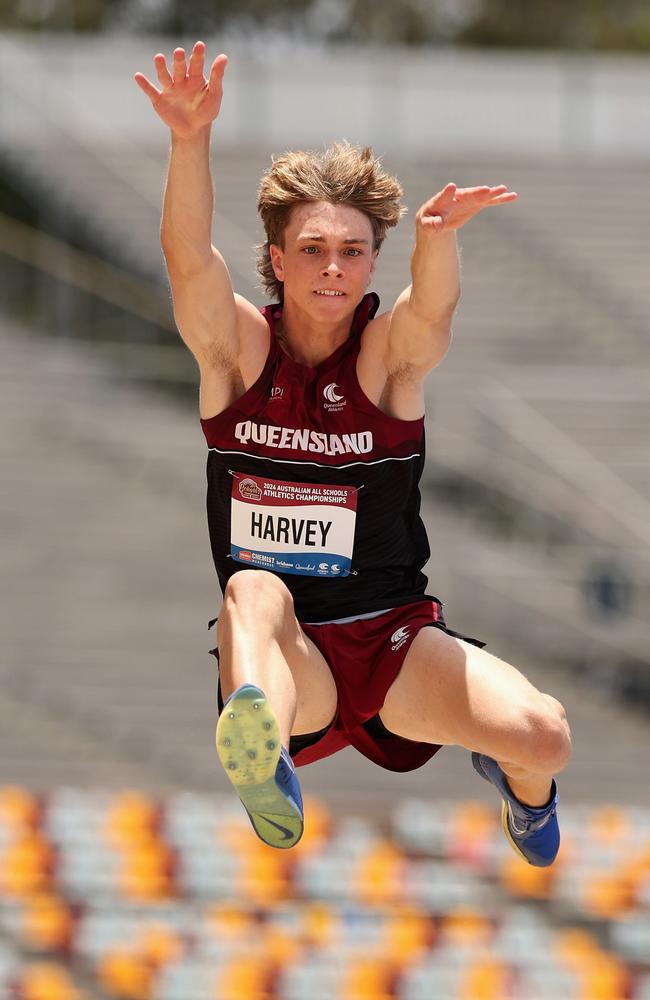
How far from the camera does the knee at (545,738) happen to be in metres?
4.49

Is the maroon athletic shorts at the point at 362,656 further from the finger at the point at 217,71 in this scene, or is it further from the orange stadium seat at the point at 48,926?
the orange stadium seat at the point at 48,926

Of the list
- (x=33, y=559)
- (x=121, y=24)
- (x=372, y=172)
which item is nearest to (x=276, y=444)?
(x=372, y=172)

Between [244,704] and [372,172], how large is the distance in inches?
61.0

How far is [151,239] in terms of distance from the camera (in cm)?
1692

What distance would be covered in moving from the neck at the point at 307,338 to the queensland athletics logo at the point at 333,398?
0.35ft

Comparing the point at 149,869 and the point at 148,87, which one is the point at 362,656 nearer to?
the point at 148,87

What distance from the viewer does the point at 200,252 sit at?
175 inches

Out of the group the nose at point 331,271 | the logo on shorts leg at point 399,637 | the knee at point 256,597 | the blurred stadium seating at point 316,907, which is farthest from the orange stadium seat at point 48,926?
the nose at point 331,271

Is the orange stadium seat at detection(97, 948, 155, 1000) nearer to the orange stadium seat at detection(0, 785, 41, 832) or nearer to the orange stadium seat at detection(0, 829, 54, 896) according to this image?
the orange stadium seat at detection(0, 829, 54, 896)

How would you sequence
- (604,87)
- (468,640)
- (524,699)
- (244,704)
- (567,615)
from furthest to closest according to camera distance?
(604,87)
(567,615)
(468,640)
(524,699)
(244,704)

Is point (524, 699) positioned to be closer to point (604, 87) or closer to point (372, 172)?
point (372, 172)

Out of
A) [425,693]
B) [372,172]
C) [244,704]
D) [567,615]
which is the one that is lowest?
[567,615]

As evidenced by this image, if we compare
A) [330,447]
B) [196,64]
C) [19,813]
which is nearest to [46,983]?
[19,813]

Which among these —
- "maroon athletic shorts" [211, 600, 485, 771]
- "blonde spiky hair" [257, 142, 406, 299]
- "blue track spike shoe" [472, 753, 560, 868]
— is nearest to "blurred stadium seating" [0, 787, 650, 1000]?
"blue track spike shoe" [472, 753, 560, 868]
